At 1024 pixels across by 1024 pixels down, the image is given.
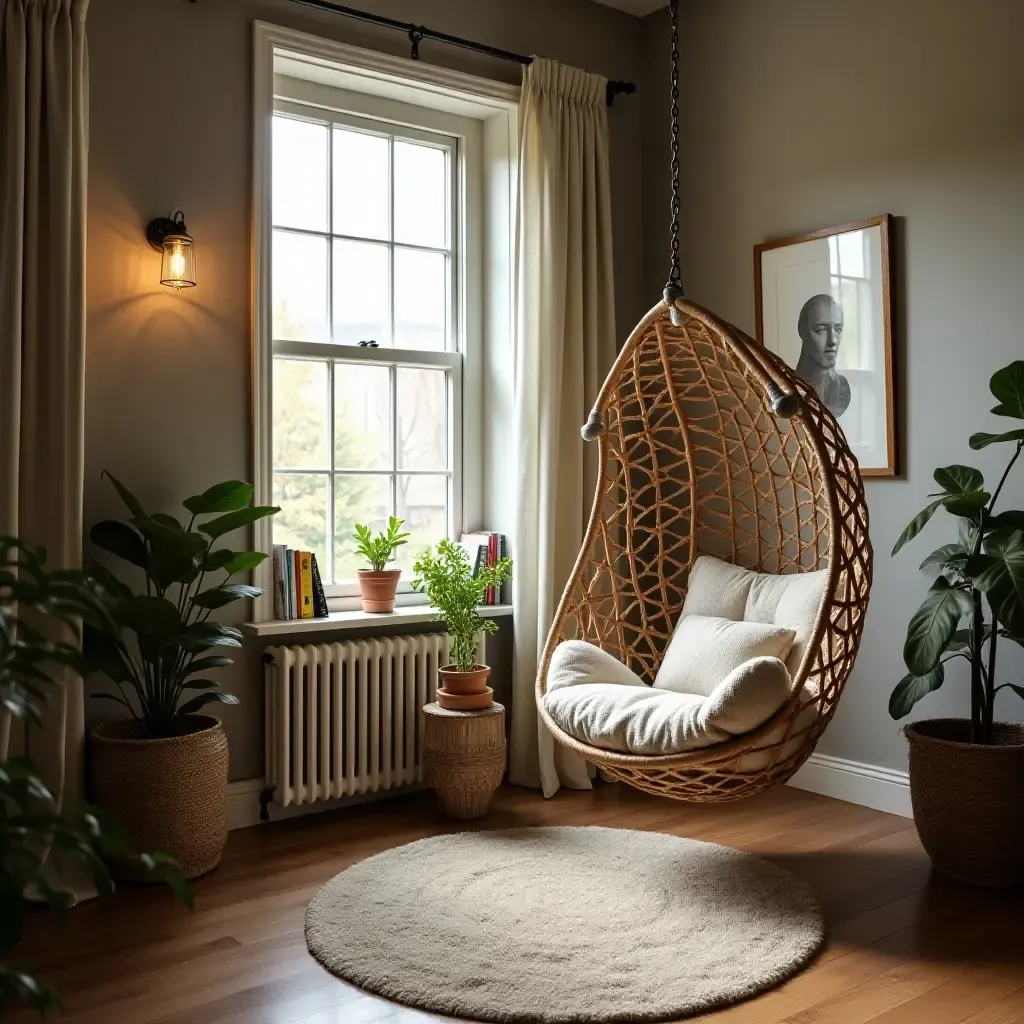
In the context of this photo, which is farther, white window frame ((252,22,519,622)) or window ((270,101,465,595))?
window ((270,101,465,595))

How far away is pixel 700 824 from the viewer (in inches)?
134

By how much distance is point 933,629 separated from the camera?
9.32 ft

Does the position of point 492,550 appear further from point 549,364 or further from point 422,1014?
point 422,1014

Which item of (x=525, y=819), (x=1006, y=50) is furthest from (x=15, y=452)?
(x=1006, y=50)

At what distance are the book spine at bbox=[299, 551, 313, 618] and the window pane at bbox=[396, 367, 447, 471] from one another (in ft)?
2.07

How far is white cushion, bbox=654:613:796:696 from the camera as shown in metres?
3.12

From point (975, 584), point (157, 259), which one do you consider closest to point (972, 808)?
point (975, 584)

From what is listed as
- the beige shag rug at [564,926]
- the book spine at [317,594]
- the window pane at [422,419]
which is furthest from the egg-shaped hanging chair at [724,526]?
the book spine at [317,594]

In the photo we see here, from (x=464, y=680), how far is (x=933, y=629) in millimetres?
1427

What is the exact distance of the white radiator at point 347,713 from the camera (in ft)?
11.2

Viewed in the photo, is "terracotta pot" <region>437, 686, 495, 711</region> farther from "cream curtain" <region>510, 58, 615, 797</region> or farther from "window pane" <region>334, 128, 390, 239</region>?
"window pane" <region>334, 128, 390, 239</region>

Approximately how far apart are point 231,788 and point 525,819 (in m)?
0.93

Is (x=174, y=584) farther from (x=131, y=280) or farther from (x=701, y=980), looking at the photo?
(x=701, y=980)

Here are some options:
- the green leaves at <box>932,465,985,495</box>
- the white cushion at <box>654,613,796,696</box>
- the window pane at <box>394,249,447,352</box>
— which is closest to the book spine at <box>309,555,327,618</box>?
the window pane at <box>394,249,447,352</box>
